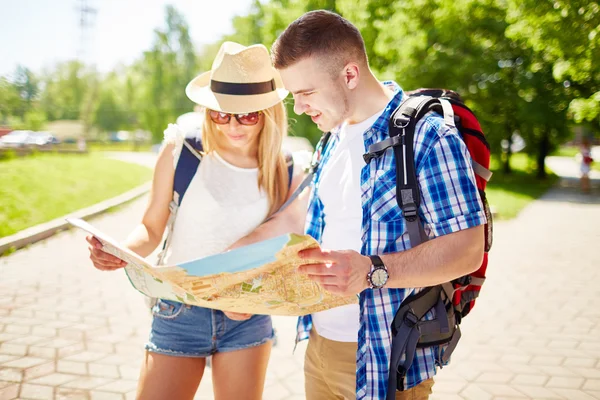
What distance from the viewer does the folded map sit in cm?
179

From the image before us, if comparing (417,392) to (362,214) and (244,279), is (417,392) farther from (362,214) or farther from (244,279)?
(244,279)

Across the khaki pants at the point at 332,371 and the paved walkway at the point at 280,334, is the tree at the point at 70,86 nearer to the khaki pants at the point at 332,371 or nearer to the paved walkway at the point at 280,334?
the paved walkway at the point at 280,334

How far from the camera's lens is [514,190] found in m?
20.3

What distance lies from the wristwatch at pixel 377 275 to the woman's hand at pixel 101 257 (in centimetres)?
116

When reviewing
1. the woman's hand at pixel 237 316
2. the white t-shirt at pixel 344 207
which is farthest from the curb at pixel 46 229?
the white t-shirt at pixel 344 207

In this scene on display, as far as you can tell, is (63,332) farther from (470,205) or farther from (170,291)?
(470,205)

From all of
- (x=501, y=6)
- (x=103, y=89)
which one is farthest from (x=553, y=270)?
(x=103, y=89)

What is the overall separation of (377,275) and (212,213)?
1.15m

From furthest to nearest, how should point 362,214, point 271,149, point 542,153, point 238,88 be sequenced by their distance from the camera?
point 542,153 < point 271,149 < point 238,88 < point 362,214

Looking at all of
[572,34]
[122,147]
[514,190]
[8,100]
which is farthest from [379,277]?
[122,147]

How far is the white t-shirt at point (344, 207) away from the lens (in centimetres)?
231

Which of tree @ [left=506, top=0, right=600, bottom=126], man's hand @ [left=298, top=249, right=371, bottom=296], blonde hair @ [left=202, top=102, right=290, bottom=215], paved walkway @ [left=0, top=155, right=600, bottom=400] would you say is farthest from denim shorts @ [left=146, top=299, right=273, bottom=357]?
tree @ [left=506, top=0, right=600, bottom=126]

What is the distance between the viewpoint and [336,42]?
2277 mm

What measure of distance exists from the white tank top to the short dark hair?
0.73m
